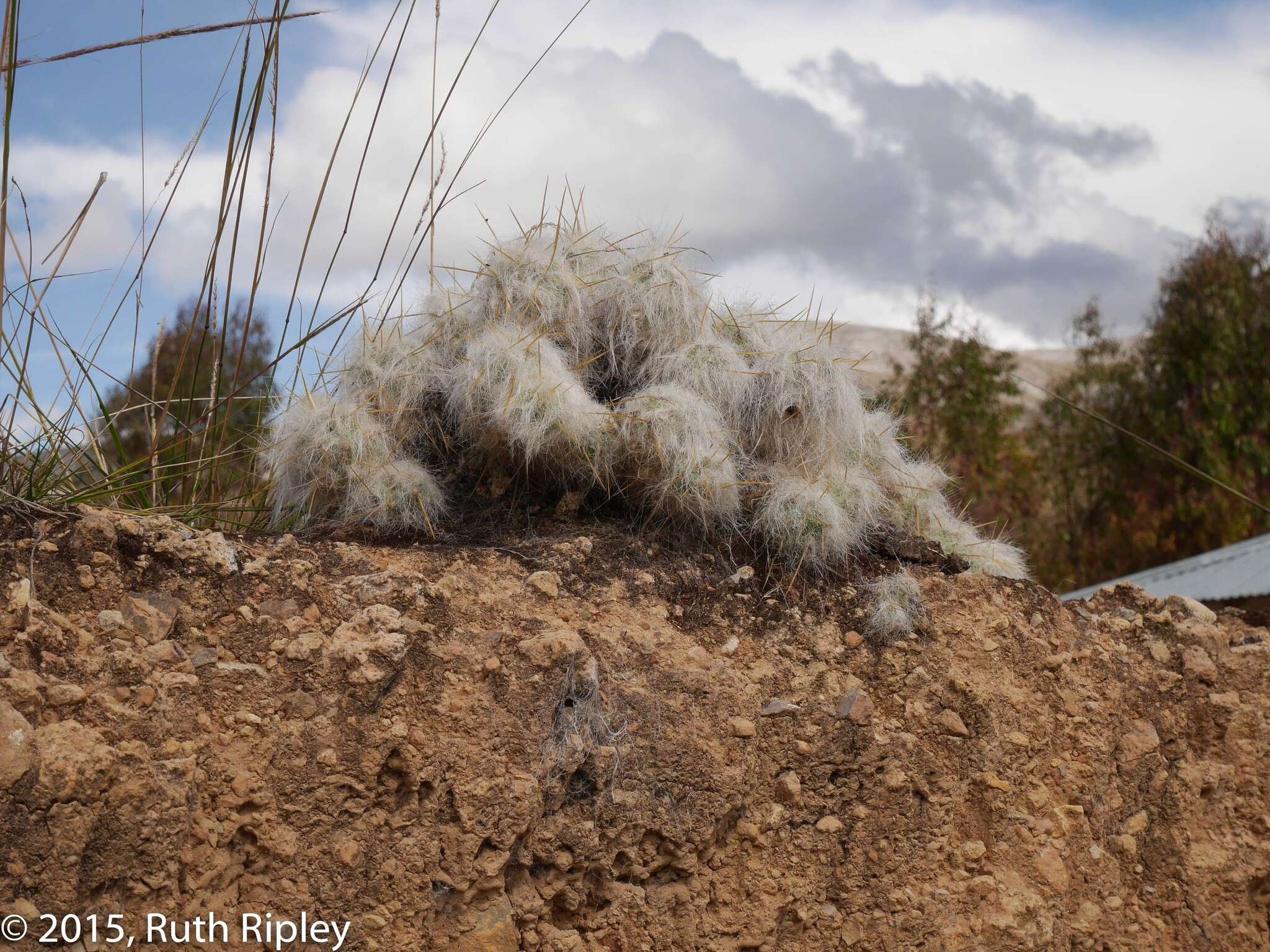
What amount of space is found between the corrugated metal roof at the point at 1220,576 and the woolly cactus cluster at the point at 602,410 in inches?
159

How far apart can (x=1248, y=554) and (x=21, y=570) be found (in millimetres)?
7553

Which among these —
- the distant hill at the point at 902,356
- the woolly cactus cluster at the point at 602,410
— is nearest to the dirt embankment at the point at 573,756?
the woolly cactus cluster at the point at 602,410

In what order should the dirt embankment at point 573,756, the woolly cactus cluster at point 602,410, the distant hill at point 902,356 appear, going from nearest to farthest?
the dirt embankment at point 573,756 < the woolly cactus cluster at point 602,410 < the distant hill at point 902,356

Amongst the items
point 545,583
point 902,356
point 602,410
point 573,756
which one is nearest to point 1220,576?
point 602,410

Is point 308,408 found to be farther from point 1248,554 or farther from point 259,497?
point 1248,554

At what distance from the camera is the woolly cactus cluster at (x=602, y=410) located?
8.95 ft

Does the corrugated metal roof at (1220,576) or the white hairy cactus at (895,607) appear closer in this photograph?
the white hairy cactus at (895,607)

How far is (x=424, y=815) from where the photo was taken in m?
2.27

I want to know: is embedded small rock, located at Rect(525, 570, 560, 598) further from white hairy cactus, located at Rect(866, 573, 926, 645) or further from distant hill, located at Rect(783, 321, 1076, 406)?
distant hill, located at Rect(783, 321, 1076, 406)

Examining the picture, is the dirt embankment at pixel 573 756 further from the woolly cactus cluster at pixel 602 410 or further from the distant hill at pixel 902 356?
the distant hill at pixel 902 356

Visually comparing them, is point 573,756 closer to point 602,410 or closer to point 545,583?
point 545,583

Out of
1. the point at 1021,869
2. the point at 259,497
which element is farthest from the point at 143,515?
the point at 1021,869

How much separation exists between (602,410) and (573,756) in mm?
886

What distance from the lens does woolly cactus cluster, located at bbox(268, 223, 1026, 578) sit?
8.95ft
